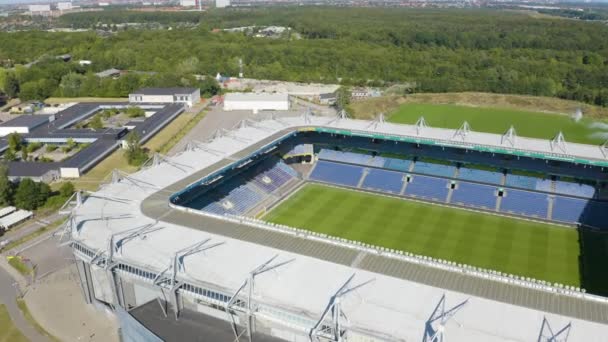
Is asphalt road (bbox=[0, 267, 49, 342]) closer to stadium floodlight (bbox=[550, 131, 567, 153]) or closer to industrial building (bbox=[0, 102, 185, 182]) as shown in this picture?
industrial building (bbox=[0, 102, 185, 182])

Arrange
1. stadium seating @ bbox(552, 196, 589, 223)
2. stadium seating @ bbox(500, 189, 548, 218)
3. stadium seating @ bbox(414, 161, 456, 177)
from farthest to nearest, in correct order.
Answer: stadium seating @ bbox(414, 161, 456, 177)
stadium seating @ bbox(500, 189, 548, 218)
stadium seating @ bbox(552, 196, 589, 223)

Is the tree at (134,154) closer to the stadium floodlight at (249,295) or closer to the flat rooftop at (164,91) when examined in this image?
the flat rooftop at (164,91)

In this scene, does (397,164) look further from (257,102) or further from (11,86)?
(11,86)

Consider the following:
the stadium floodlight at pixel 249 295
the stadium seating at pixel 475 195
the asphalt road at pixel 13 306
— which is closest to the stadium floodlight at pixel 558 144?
the stadium seating at pixel 475 195

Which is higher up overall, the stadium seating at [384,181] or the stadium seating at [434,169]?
the stadium seating at [434,169]

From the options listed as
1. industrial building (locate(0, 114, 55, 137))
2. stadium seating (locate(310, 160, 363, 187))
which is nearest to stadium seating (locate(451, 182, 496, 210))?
stadium seating (locate(310, 160, 363, 187))

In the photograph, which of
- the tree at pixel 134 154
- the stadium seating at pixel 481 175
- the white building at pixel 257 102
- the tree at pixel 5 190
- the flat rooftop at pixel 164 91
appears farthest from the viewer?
the flat rooftop at pixel 164 91
